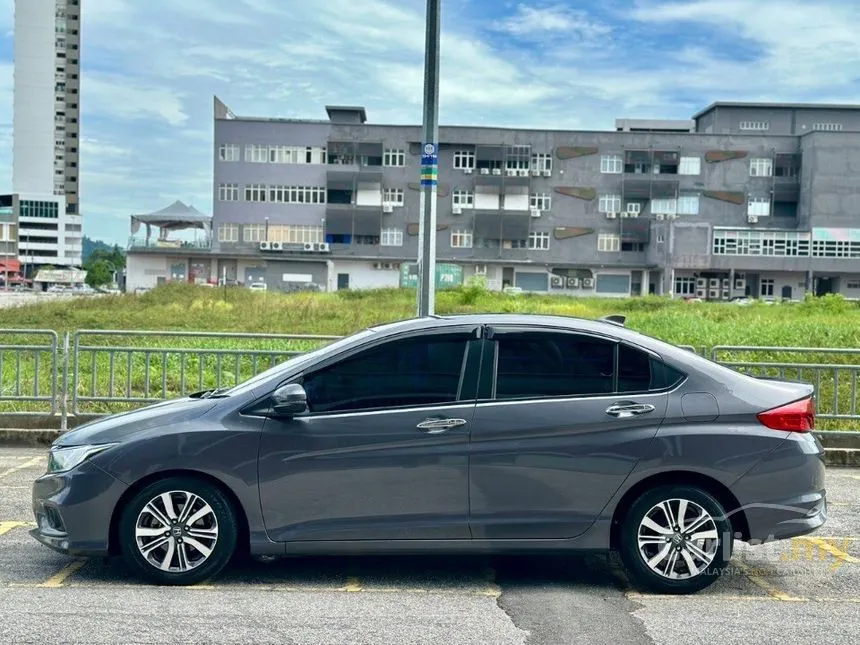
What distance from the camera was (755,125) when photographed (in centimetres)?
10456

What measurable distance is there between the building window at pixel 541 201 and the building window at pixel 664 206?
9569mm

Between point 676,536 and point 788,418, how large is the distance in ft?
3.45

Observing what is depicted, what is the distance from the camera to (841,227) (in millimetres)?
87812

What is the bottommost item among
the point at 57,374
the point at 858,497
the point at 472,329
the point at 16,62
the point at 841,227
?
the point at 858,497

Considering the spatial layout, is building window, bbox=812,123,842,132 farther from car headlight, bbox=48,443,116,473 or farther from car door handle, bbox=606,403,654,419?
car headlight, bbox=48,443,116,473

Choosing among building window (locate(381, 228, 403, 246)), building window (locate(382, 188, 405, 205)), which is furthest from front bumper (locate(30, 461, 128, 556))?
building window (locate(381, 228, 403, 246))

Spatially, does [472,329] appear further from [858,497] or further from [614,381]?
[858,497]

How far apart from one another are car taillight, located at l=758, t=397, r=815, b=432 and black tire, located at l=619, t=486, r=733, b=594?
2.02ft

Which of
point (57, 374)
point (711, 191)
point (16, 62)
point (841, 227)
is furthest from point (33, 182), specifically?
point (57, 374)

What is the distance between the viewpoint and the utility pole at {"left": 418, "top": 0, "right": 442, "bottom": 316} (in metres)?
11.7

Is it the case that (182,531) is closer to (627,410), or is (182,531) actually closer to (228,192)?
(627,410)

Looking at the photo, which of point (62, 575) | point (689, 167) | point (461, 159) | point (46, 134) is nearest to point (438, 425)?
point (62, 575)

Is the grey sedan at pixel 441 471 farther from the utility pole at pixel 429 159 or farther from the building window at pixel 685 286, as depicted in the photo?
the building window at pixel 685 286

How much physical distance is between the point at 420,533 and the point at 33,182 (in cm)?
15411
